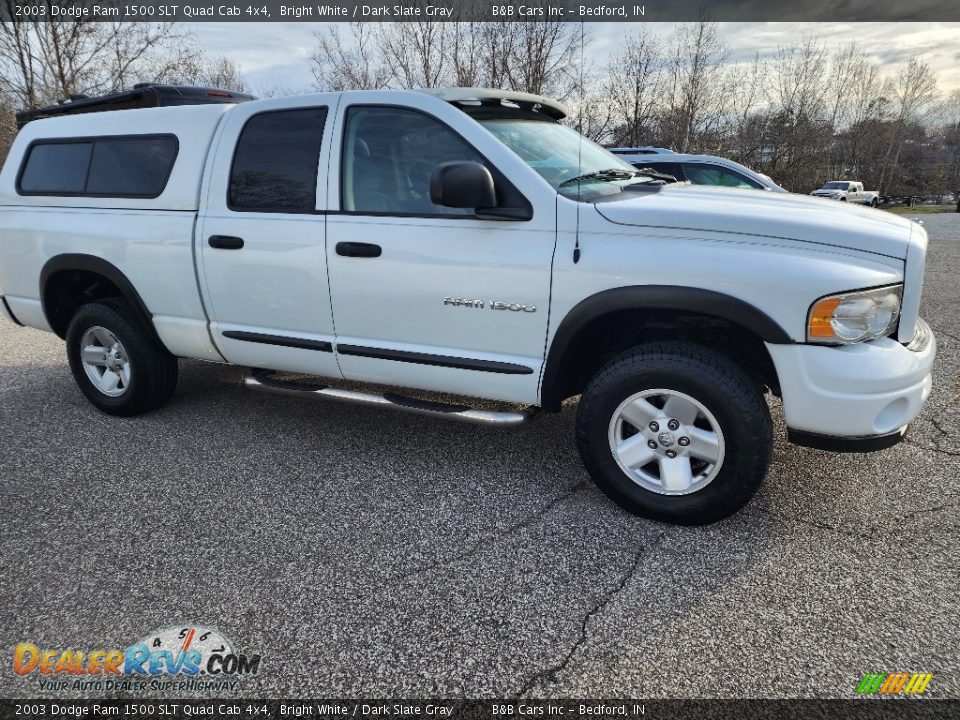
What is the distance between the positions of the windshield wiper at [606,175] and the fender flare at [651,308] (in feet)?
2.19

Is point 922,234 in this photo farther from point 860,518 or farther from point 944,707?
point 944,707

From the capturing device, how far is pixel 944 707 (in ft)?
6.43

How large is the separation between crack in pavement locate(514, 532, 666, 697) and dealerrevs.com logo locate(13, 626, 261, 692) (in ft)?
3.03

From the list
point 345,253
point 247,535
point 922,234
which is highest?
point 922,234

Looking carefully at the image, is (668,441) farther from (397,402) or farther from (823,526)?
(397,402)

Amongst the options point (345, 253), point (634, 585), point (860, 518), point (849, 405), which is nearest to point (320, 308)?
point (345, 253)

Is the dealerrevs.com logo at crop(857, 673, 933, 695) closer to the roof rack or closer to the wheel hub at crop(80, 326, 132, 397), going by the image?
the wheel hub at crop(80, 326, 132, 397)

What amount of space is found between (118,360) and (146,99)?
6.04 feet

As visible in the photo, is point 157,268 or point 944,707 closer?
point 944,707

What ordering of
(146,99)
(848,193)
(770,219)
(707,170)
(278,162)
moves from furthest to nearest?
(848,193) → (707,170) → (146,99) → (278,162) → (770,219)

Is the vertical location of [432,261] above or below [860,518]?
above

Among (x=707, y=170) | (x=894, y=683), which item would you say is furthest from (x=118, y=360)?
(x=707, y=170)

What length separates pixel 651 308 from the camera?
9.32 ft

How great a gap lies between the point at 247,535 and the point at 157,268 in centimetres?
189
